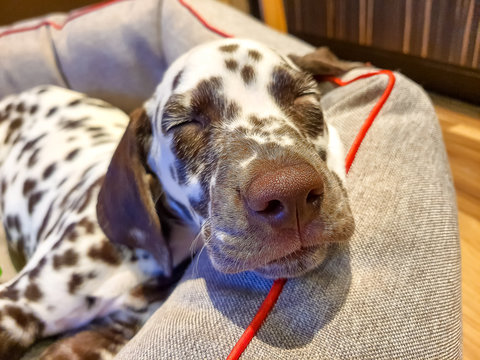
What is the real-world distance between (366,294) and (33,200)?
5.71ft

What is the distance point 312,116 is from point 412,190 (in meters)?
0.39

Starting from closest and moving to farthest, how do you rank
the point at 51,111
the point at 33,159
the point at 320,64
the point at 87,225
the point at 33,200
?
the point at 87,225 < the point at 320,64 < the point at 33,200 < the point at 33,159 < the point at 51,111

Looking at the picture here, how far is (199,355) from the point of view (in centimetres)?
108

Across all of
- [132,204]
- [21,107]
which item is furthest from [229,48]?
[21,107]

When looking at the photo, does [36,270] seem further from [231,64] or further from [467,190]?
[467,190]

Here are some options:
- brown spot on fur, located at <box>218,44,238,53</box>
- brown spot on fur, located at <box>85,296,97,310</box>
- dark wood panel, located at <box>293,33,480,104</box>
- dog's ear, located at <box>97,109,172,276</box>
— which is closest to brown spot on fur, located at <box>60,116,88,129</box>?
dog's ear, located at <box>97,109,172,276</box>

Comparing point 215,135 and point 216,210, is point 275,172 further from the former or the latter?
point 215,135

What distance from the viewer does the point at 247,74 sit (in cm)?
140

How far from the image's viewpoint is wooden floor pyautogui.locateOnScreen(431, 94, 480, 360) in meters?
1.84

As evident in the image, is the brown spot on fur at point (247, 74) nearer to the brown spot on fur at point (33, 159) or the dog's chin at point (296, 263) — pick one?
the dog's chin at point (296, 263)

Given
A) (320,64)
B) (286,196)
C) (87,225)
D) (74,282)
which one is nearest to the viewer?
(286,196)

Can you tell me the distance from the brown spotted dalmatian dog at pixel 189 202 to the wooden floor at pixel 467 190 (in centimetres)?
97

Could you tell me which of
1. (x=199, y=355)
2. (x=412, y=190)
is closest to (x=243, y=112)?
(x=412, y=190)

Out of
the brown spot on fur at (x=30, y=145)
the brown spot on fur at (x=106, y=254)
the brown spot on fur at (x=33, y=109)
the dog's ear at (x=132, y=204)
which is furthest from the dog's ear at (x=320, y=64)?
the brown spot on fur at (x=33, y=109)
